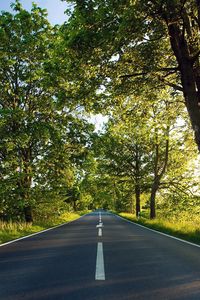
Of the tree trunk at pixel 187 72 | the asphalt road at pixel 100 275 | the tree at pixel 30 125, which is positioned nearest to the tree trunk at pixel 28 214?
the tree at pixel 30 125

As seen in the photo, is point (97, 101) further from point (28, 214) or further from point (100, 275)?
point (28, 214)

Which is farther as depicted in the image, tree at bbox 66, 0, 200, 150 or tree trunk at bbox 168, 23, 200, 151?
tree trunk at bbox 168, 23, 200, 151

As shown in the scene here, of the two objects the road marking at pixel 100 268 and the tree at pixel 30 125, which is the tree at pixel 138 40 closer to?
the road marking at pixel 100 268

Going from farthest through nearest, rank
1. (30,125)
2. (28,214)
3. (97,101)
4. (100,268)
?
(28,214) → (30,125) → (97,101) → (100,268)

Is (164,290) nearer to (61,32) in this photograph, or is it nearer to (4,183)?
(61,32)

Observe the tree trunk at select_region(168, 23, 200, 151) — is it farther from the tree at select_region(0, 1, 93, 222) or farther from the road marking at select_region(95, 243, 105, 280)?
the tree at select_region(0, 1, 93, 222)

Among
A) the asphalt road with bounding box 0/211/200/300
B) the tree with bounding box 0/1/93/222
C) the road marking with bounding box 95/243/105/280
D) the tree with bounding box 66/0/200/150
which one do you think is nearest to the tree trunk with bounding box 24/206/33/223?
the tree with bounding box 0/1/93/222

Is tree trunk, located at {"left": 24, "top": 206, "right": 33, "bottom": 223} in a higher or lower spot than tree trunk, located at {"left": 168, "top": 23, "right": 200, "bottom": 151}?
lower

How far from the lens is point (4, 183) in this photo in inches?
777

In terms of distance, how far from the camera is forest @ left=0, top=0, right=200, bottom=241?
10.8 m

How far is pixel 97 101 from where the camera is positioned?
A: 13594 millimetres

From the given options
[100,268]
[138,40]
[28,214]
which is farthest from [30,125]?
[100,268]

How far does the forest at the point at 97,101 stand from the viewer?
10758 mm

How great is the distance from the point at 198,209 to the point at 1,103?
18.5 meters
